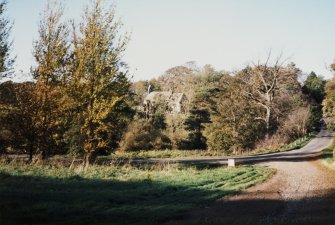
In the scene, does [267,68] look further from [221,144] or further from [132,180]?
[132,180]

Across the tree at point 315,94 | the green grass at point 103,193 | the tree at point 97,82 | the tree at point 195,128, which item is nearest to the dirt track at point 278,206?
the green grass at point 103,193

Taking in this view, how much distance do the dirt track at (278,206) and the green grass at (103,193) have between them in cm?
79

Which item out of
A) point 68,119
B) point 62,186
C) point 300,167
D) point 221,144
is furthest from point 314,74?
point 62,186

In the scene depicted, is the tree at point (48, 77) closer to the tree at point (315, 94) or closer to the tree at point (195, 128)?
the tree at point (195, 128)

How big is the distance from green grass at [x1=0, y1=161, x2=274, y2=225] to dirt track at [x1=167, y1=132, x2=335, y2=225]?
0.79 meters

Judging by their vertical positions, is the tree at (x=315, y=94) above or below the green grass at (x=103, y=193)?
above

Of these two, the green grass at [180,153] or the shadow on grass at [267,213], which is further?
the green grass at [180,153]

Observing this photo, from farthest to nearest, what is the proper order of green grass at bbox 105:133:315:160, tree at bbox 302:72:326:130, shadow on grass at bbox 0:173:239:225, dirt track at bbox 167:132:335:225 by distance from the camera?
tree at bbox 302:72:326:130
green grass at bbox 105:133:315:160
dirt track at bbox 167:132:335:225
shadow on grass at bbox 0:173:239:225

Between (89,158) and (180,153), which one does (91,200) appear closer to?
(89,158)

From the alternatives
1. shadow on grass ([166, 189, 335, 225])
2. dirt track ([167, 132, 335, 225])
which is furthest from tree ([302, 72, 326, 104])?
shadow on grass ([166, 189, 335, 225])

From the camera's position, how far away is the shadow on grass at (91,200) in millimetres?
9977

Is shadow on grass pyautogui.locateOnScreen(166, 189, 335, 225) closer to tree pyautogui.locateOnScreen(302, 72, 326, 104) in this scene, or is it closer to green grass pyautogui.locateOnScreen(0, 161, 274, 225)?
green grass pyautogui.locateOnScreen(0, 161, 274, 225)

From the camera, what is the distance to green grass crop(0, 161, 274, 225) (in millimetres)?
10172

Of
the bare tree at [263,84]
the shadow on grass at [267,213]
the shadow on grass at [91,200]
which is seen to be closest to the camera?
the shadow on grass at [91,200]
